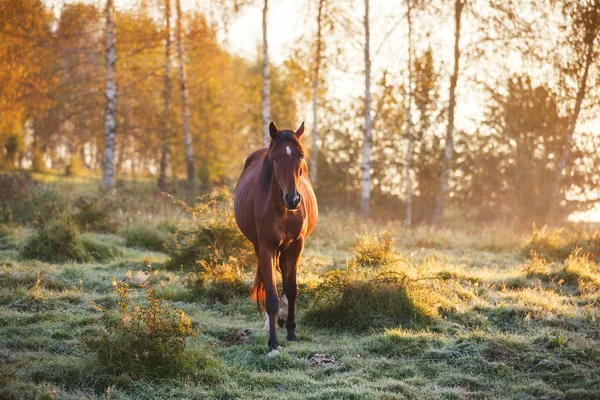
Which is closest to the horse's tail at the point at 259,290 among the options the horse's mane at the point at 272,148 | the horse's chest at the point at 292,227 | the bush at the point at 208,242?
the horse's chest at the point at 292,227

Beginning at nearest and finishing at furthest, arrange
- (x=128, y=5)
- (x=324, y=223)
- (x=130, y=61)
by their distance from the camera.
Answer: (x=324, y=223), (x=128, y=5), (x=130, y=61)

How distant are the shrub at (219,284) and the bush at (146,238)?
412cm

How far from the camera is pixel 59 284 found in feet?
25.5

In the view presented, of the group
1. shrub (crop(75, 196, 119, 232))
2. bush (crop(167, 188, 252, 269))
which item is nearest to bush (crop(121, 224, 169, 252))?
shrub (crop(75, 196, 119, 232))

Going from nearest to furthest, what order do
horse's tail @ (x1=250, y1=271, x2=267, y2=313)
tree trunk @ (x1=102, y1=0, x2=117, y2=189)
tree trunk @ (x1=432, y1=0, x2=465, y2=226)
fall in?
horse's tail @ (x1=250, y1=271, x2=267, y2=313) → tree trunk @ (x1=432, y1=0, x2=465, y2=226) → tree trunk @ (x1=102, y1=0, x2=117, y2=189)

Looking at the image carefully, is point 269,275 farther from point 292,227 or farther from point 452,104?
point 452,104

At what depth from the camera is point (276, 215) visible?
590cm

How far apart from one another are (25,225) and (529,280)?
33.9ft

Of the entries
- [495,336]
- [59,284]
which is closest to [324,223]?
[59,284]

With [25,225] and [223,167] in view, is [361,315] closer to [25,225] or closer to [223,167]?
[25,225]

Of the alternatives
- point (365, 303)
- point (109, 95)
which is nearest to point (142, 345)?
point (365, 303)

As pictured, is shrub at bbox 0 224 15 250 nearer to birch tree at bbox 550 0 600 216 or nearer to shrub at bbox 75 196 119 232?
shrub at bbox 75 196 119 232

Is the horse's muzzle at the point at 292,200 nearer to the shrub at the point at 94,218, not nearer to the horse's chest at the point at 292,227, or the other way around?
the horse's chest at the point at 292,227

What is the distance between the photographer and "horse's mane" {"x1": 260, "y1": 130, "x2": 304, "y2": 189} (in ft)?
18.4
